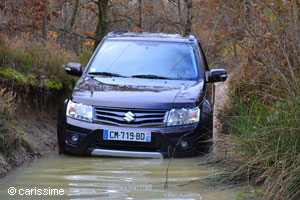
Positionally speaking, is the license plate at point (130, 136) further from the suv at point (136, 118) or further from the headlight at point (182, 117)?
the headlight at point (182, 117)

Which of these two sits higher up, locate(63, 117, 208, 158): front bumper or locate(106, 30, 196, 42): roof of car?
locate(106, 30, 196, 42): roof of car

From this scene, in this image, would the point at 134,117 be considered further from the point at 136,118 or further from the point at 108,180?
the point at 108,180

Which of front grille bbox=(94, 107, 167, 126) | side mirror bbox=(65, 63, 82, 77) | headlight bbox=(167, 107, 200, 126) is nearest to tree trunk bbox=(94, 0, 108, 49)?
side mirror bbox=(65, 63, 82, 77)

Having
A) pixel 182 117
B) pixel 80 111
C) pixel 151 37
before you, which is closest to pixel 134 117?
pixel 182 117

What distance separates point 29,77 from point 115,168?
11.7 feet

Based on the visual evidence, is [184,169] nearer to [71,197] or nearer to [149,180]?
[149,180]

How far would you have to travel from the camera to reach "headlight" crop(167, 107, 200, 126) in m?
6.49

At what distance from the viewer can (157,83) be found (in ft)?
23.7

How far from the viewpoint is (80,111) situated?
662 cm

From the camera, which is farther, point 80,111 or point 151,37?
point 151,37

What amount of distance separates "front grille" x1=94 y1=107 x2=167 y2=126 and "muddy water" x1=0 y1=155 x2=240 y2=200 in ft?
1.39

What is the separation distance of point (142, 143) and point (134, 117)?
31cm

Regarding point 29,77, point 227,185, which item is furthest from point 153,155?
point 29,77

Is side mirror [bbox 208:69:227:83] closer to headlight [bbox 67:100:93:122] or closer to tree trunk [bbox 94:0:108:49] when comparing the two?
headlight [bbox 67:100:93:122]
